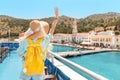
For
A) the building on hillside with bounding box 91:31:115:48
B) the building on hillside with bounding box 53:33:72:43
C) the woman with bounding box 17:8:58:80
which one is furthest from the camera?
the building on hillside with bounding box 53:33:72:43

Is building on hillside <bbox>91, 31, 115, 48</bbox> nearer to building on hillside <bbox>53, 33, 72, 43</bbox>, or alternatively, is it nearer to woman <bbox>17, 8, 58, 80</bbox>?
building on hillside <bbox>53, 33, 72, 43</bbox>

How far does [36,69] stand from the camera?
214cm

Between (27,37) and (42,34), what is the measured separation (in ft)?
0.43

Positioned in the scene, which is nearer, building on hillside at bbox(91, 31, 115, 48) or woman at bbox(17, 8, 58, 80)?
woman at bbox(17, 8, 58, 80)

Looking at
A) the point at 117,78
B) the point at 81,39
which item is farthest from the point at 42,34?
the point at 81,39

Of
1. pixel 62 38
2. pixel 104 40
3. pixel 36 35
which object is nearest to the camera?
pixel 36 35

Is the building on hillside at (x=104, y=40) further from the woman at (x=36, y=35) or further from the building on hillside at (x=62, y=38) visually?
the woman at (x=36, y=35)

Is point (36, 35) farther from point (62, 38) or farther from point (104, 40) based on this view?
point (62, 38)

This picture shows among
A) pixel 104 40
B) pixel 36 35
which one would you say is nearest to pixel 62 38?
pixel 104 40

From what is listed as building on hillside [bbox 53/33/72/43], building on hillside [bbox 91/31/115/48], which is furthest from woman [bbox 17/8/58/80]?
building on hillside [bbox 53/33/72/43]

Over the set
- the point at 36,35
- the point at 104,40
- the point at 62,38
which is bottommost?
the point at 104,40

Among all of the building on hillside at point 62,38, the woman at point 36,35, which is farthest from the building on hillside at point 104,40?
the woman at point 36,35

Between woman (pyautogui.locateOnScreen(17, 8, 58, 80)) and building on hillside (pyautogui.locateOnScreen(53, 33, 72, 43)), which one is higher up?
woman (pyautogui.locateOnScreen(17, 8, 58, 80))

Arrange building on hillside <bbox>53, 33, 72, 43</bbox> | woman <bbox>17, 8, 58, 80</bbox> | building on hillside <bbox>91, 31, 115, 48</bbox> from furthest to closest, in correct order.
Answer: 1. building on hillside <bbox>53, 33, 72, 43</bbox>
2. building on hillside <bbox>91, 31, 115, 48</bbox>
3. woman <bbox>17, 8, 58, 80</bbox>
